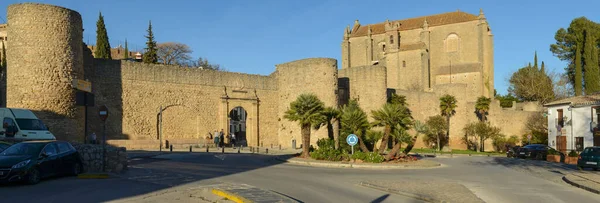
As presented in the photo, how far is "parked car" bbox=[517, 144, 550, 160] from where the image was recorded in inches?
1326

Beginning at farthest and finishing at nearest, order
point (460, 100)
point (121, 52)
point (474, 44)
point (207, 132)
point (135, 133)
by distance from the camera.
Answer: point (121, 52)
point (474, 44)
point (460, 100)
point (207, 132)
point (135, 133)

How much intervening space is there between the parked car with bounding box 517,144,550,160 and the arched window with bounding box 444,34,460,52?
39892 mm

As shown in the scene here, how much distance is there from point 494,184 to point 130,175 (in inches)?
426

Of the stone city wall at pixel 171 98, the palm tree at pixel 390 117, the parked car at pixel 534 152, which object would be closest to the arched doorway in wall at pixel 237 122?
the stone city wall at pixel 171 98

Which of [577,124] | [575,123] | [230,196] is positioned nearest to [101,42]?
[575,123]

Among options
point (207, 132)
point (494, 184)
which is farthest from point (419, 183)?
point (207, 132)

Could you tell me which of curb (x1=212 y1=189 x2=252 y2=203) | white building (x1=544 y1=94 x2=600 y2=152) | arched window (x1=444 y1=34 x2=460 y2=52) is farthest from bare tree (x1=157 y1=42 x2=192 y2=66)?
curb (x1=212 y1=189 x2=252 y2=203)

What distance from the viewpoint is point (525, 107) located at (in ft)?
196

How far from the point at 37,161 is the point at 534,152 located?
30273 millimetres

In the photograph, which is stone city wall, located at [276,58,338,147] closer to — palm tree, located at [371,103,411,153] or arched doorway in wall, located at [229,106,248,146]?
arched doorway in wall, located at [229,106,248,146]

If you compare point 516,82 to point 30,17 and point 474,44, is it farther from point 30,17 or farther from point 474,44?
point 30,17

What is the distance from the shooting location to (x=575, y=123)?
3991 cm

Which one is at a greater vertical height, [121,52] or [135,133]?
[121,52]

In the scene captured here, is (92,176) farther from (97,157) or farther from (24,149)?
(24,149)
